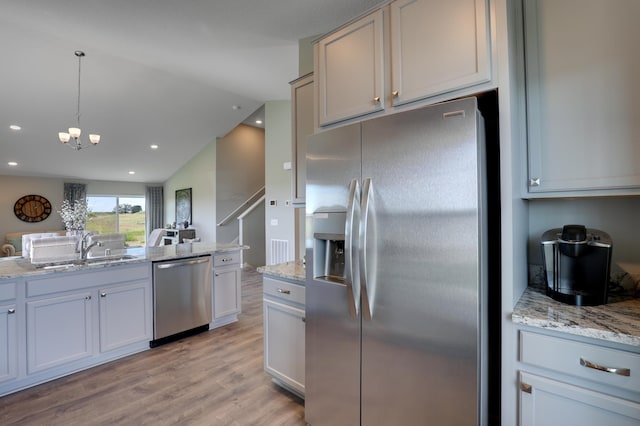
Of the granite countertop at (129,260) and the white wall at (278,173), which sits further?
the white wall at (278,173)

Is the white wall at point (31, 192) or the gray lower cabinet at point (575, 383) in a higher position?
the white wall at point (31, 192)

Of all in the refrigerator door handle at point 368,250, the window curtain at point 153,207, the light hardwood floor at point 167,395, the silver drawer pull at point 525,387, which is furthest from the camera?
the window curtain at point 153,207

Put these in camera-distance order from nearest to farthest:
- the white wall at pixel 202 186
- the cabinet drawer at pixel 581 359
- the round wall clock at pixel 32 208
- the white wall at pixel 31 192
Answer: the cabinet drawer at pixel 581 359 → the white wall at pixel 31 192 → the round wall clock at pixel 32 208 → the white wall at pixel 202 186

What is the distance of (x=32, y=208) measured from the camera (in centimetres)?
781

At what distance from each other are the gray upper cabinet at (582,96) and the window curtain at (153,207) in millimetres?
10503

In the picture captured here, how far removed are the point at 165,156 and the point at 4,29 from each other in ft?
14.7

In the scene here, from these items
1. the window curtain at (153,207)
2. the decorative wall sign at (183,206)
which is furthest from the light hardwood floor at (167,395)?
the window curtain at (153,207)

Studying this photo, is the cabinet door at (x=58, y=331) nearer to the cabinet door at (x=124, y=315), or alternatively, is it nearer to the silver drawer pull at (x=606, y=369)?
the cabinet door at (x=124, y=315)

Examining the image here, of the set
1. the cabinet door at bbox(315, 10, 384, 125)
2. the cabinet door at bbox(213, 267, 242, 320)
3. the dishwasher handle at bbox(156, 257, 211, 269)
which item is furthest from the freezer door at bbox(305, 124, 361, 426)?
the cabinet door at bbox(213, 267, 242, 320)

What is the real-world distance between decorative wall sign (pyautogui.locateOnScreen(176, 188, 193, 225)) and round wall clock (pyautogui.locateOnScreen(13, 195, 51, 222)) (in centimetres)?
309

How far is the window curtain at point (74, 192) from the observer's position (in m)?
8.30

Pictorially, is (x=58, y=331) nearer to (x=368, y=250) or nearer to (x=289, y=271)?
(x=289, y=271)

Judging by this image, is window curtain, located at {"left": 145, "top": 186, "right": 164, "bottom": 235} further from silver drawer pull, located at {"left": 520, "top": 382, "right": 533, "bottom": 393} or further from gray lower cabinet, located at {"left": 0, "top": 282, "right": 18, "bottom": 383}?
silver drawer pull, located at {"left": 520, "top": 382, "right": 533, "bottom": 393}

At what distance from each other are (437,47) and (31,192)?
10.2 meters
